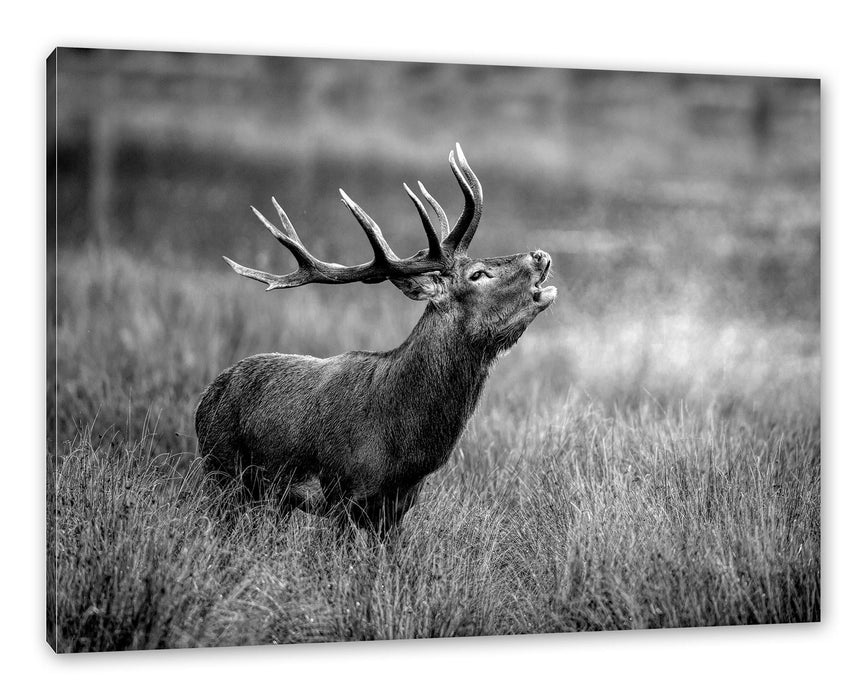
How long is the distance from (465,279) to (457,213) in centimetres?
119

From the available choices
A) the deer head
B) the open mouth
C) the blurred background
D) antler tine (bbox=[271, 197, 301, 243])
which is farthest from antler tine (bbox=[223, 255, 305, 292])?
the open mouth

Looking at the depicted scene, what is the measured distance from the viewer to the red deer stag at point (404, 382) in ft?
17.6

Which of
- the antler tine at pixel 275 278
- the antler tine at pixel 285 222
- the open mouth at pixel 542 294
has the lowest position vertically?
the open mouth at pixel 542 294

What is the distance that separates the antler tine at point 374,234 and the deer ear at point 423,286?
11cm

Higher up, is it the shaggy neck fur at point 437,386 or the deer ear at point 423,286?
the deer ear at point 423,286

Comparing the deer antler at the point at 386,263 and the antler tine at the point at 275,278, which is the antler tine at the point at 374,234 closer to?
the deer antler at the point at 386,263

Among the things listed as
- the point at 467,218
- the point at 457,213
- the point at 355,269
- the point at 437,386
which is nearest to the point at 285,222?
the point at 355,269

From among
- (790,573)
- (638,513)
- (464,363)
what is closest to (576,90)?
(464,363)

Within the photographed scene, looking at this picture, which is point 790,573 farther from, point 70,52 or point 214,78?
point 70,52

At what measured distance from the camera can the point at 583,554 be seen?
18.7 feet

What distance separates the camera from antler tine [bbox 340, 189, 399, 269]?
17.3ft

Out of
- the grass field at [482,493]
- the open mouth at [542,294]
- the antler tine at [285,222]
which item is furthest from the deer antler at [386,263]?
the grass field at [482,493]

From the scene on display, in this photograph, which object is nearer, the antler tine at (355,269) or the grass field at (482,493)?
the grass field at (482,493)

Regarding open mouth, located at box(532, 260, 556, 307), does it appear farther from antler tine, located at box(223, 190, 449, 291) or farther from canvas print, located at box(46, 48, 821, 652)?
antler tine, located at box(223, 190, 449, 291)
